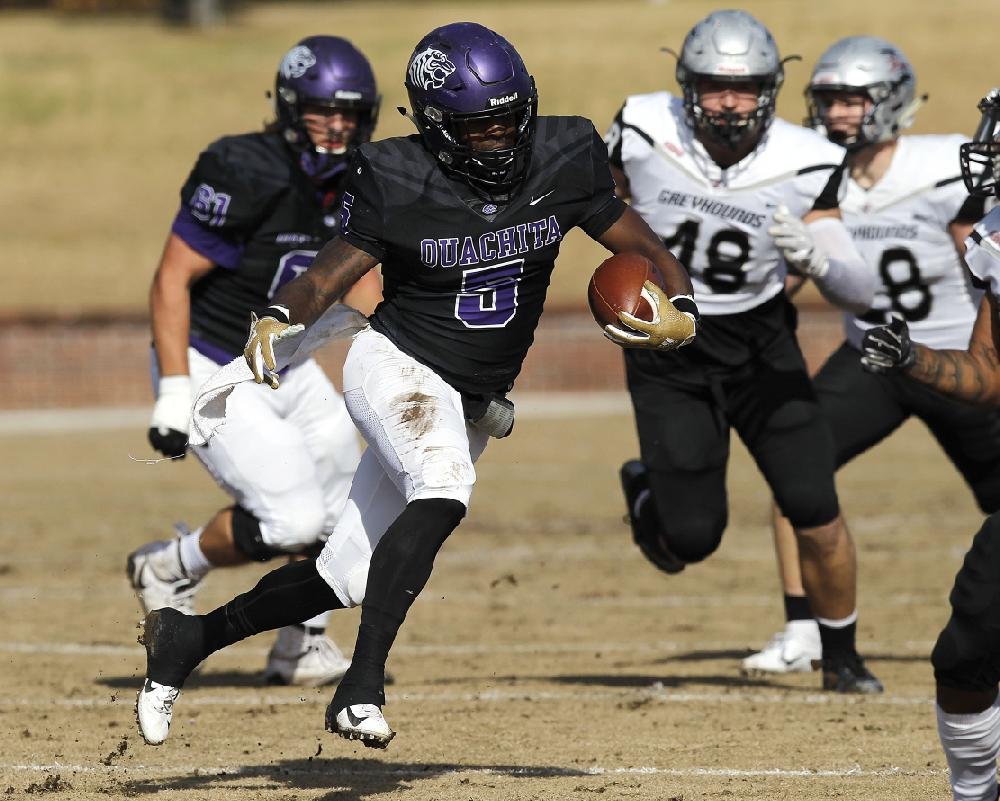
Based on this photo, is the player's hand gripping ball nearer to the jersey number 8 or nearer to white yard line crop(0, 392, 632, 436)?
the jersey number 8

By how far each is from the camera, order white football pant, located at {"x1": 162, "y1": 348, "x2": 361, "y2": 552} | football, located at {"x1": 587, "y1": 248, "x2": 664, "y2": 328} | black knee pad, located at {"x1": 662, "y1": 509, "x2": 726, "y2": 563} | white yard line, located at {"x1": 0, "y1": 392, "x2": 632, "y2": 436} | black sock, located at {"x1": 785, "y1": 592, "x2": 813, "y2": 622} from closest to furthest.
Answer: football, located at {"x1": 587, "y1": 248, "x2": 664, "y2": 328}
white football pant, located at {"x1": 162, "y1": 348, "x2": 361, "y2": 552}
black knee pad, located at {"x1": 662, "y1": 509, "x2": 726, "y2": 563}
black sock, located at {"x1": 785, "y1": 592, "x2": 813, "y2": 622}
white yard line, located at {"x1": 0, "y1": 392, "x2": 632, "y2": 436}

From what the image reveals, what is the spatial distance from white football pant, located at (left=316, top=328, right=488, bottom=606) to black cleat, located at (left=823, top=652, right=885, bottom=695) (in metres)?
2.00

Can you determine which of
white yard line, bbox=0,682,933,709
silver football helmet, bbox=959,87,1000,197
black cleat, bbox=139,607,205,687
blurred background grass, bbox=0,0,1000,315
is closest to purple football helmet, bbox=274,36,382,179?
white yard line, bbox=0,682,933,709

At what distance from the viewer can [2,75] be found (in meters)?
38.3

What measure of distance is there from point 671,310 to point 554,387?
1535 centimetres

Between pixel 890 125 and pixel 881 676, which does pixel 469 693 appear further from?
pixel 890 125

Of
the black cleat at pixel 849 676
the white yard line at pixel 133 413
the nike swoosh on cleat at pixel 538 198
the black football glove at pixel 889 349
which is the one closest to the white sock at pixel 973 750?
the black football glove at pixel 889 349

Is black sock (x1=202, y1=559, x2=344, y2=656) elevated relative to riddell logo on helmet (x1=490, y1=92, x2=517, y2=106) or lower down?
lower down

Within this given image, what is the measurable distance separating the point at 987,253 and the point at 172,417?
2929 mm

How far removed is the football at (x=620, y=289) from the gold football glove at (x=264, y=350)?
821mm

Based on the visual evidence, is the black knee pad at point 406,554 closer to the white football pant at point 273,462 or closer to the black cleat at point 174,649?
the black cleat at point 174,649

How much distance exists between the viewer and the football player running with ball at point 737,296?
6117 millimetres

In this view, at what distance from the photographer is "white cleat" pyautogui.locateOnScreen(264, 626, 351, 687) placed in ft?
21.4

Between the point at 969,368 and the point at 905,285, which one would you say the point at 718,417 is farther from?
the point at 969,368
